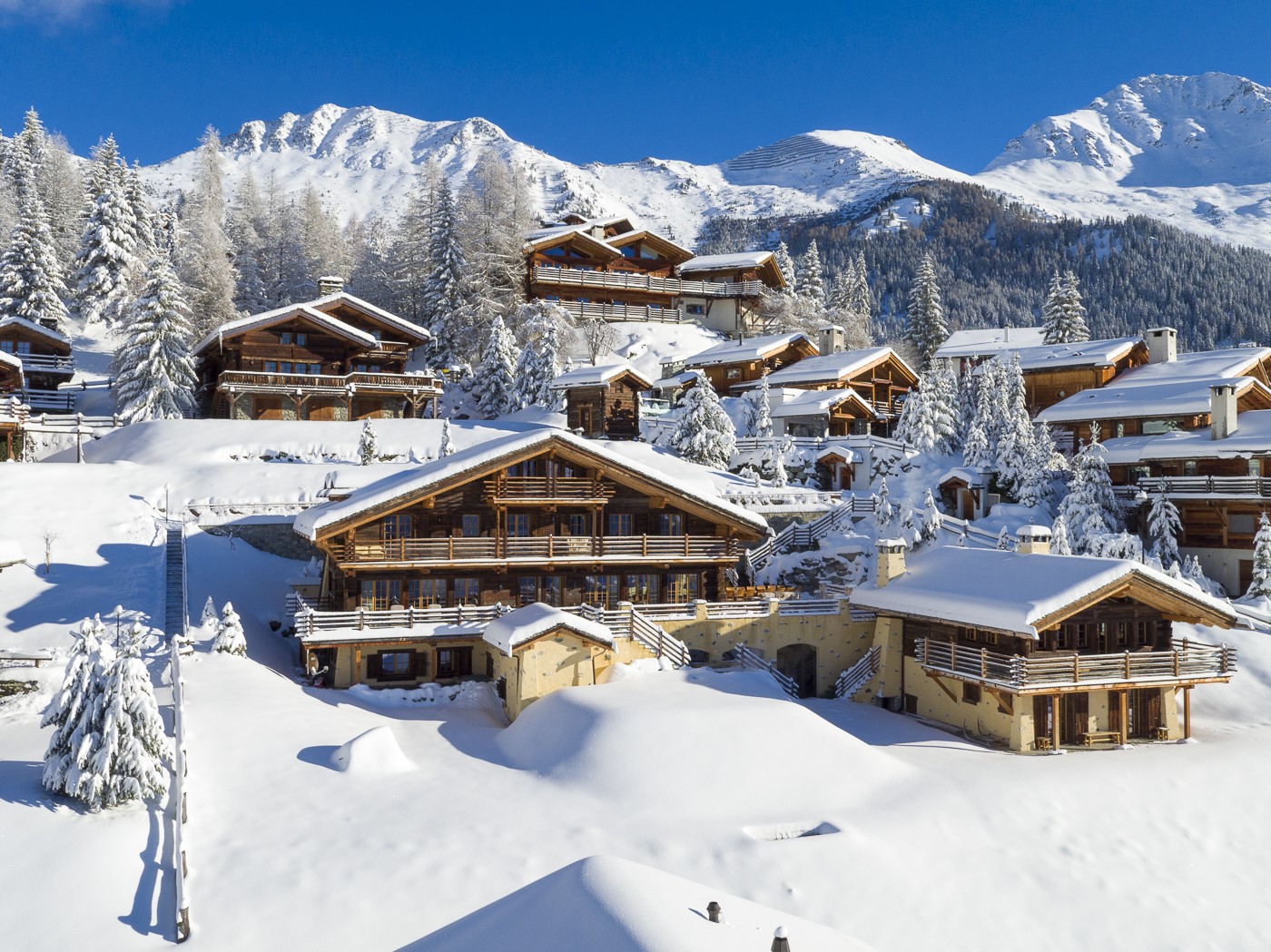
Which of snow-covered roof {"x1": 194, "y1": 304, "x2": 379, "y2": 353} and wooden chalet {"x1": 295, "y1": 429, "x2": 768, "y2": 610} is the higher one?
snow-covered roof {"x1": 194, "y1": 304, "x2": 379, "y2": 353}

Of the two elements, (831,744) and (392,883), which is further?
(831,744)

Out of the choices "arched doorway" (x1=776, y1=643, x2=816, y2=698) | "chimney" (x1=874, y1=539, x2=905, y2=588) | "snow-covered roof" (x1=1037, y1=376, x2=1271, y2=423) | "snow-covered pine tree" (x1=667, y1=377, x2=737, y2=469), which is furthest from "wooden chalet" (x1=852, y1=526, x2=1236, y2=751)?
"snow-covered roof" (x1=1037, y1=376, x2=1271, y2=423)

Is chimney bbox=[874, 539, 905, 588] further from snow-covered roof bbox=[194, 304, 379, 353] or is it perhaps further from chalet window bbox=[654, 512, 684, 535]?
snow-covered roof bbox=[194, 304, 379, 353]

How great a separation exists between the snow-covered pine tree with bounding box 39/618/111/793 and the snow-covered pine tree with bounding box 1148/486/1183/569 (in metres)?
38.8

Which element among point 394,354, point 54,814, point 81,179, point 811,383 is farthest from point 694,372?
point 81,179

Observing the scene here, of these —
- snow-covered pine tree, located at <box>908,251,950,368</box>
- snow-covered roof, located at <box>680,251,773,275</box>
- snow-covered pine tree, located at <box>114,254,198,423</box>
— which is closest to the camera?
snow-covered pine tree, located at <box>114,254,198,423</box>

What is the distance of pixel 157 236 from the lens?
3263 inches

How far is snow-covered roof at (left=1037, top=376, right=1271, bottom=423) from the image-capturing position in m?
47.9

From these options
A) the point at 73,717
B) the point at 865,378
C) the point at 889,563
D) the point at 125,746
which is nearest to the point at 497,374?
the point at 865,378

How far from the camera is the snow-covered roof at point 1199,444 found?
138 ft

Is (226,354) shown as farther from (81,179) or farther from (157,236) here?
(81,179)

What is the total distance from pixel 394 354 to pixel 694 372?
18.9m

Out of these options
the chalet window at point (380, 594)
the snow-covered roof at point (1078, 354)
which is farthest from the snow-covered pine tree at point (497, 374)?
the snow-covered roof at point (1078, 354)

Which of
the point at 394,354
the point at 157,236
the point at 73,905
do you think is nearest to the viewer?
the point at 73,905
